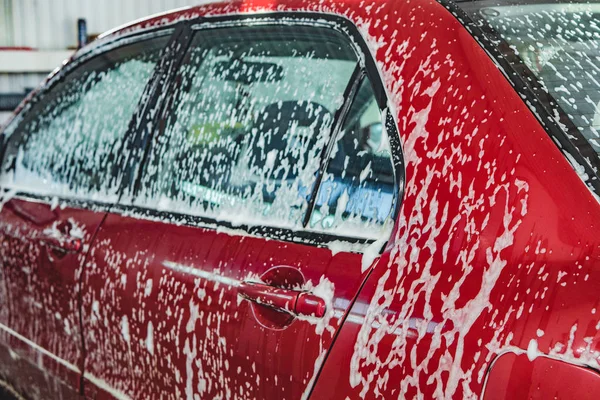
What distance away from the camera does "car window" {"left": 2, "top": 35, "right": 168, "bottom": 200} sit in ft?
7.39

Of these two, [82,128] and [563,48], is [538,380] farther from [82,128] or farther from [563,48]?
[82,128]

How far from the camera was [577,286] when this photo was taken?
3.64ft

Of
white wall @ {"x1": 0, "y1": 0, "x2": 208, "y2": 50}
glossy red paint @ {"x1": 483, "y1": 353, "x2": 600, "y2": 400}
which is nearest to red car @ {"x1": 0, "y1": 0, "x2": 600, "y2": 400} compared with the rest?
glossy red paint @ {"x1": 483, "y1": 353, "x2": 600, "y2": 400}

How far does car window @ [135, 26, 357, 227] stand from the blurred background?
8.27m

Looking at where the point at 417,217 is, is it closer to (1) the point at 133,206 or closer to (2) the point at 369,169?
(2) the point at 369,169

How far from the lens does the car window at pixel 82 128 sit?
88.7 inches

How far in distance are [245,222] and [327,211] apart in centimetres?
23

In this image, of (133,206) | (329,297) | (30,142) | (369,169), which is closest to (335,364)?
(329,297)

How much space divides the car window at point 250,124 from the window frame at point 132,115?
12cm

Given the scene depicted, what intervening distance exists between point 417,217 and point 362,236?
0.15m

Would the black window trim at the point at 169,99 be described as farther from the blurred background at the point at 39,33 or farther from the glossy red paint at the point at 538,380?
the blurred background at the point at 39,33

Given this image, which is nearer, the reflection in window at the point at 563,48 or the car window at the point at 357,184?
the reflection in window at the point at 563,48

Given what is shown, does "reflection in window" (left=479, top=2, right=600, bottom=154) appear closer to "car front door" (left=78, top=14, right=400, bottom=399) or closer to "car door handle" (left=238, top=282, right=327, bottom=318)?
"car front door" (left=78, top=14, right=400, bottom=399)

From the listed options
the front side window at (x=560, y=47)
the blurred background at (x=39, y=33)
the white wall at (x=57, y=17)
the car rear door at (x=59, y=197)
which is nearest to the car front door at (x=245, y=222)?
the car rear door at (x=59, y=197)
